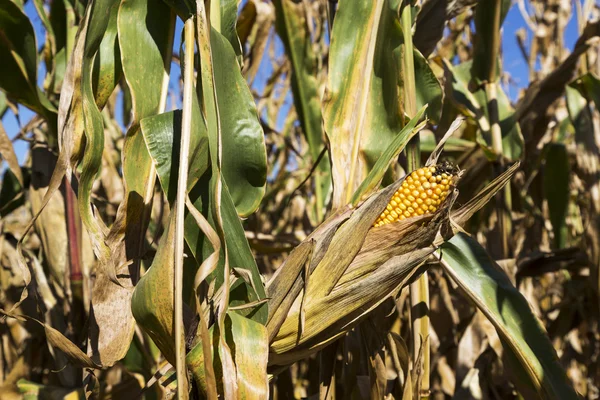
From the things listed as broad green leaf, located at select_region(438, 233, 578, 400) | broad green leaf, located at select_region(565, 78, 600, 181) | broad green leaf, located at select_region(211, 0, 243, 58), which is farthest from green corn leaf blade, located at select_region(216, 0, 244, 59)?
broad green leaf, located at select_region(565, 78, 600, 181)

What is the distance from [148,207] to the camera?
1200 mm

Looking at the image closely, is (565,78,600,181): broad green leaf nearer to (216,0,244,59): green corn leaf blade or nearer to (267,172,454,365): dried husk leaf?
(267,172,454,365): dried husk leaf

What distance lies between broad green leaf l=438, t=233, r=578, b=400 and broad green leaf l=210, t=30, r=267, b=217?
1.59ft

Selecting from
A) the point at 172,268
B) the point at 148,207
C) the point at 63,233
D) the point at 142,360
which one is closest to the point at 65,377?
the point at 142,360

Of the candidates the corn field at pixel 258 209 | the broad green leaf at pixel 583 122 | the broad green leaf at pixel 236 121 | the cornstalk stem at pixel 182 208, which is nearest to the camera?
the cornstalk stem at pixel 182 208

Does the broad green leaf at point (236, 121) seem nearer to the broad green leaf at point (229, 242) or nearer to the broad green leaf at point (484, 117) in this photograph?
the broad green leaf at point (229, 242)

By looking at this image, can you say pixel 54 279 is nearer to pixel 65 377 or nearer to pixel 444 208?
pixel 65 377

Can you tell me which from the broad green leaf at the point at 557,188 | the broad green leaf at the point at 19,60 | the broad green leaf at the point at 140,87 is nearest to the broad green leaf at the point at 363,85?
the broad green leaf at the point at 140,87

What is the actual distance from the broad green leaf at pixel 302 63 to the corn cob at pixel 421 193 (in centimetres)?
112

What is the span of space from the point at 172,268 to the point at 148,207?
0.33m

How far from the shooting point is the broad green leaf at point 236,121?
110cm

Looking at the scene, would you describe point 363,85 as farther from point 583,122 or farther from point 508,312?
point 583,122

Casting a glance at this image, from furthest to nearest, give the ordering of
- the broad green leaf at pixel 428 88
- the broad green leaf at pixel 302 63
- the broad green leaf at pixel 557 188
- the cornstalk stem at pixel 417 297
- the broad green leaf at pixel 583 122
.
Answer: the broad green leaf at pixel 557 188 → the broad green leaf at pixel 302 63 → the broad green leaf at pixel 583 122 → the broad green leaf at pixel 428 88 → the cornstalk stem at pixel 417 297

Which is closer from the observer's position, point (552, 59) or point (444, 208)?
point (444, 208)
